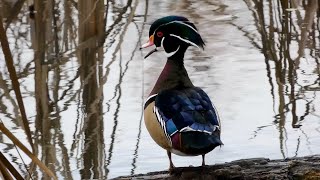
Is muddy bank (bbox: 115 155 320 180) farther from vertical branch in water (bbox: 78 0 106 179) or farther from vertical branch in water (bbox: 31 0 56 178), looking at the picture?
vertical branch in water (bbox: 31 0 56 178)

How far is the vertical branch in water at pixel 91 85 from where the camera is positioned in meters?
4.07

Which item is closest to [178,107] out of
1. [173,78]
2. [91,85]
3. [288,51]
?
[173,78]

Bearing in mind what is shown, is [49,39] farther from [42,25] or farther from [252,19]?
[252,19]

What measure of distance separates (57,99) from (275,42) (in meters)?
1.67

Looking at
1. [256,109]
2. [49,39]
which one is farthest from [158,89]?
[49,39]

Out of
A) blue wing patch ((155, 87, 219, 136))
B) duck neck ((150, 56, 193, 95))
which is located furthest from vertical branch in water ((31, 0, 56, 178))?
blue wing patch ((155, 87, 219, 136))

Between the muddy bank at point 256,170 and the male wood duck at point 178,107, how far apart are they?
64 millimetres

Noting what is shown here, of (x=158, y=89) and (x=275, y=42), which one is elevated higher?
(x=158, y=89)

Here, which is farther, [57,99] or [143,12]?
[143,12]

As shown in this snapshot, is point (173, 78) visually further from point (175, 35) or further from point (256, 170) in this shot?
point (256, 170)

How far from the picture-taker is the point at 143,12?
701 centimetres

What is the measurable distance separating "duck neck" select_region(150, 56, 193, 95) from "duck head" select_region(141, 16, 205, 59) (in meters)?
0.04

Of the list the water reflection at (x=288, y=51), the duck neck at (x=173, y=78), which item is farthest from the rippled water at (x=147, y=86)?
the duck neck at (x=173, y=78)

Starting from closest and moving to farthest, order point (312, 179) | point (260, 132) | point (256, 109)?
point (312, 179) → point (260, 132) → point (256, 109)
